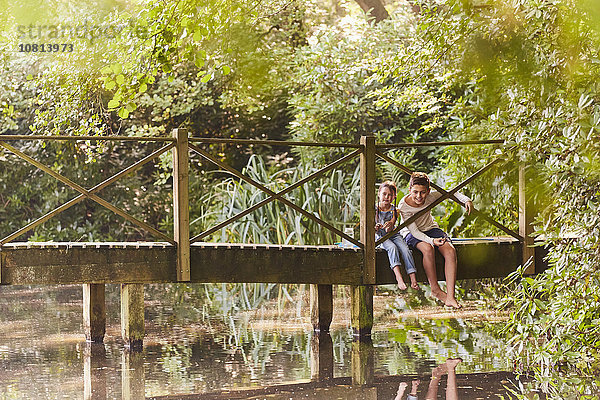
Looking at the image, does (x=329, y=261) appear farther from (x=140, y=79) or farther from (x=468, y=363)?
(x=140, y=79)

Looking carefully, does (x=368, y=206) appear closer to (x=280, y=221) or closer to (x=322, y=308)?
(x=322, y=308)

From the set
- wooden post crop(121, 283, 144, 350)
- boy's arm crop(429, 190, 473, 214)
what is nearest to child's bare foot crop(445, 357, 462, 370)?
boy's arm crop(429, 190, 473, 214)

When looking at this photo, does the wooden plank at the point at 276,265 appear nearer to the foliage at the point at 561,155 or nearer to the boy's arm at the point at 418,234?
the boy's arm at the point at 418,234

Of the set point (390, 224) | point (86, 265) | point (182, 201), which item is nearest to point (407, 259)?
point (390, 224)

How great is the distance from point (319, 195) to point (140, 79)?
5.70m

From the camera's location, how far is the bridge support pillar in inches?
274

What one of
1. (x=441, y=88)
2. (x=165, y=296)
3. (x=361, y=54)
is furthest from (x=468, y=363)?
(x=361, y=54)

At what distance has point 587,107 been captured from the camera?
411cm

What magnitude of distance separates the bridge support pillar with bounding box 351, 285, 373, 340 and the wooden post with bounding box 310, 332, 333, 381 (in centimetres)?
24

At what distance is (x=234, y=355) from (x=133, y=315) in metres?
0.86

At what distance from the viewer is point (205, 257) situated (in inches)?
242

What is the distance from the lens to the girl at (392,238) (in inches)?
250

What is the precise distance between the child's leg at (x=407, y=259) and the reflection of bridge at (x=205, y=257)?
145 millimetres

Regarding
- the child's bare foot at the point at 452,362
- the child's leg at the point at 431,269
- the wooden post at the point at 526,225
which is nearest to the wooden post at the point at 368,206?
the child's leg at the point at 431,269
